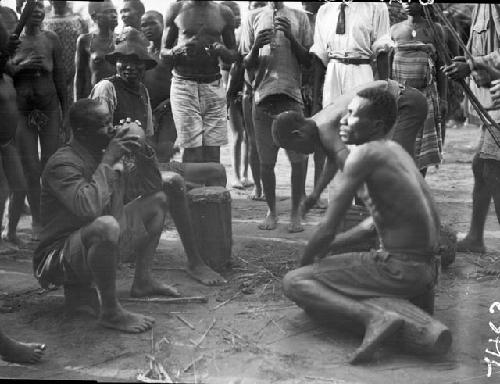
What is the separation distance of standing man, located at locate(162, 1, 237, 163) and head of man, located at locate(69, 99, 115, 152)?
1.18 metres

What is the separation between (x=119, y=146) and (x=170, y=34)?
4.87 feet

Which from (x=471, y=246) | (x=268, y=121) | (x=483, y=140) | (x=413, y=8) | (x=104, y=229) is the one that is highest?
(x=413, y=8)

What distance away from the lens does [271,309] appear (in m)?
4.22

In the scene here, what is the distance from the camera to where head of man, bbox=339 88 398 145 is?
3758mm

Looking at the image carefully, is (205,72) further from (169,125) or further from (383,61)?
(383,61)

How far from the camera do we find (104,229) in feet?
12.4

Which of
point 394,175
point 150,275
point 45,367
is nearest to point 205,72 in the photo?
point 150,275

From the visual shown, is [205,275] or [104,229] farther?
[205,275]

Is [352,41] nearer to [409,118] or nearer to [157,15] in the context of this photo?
[409,118]

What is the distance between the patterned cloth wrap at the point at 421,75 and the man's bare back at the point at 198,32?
4.03 ft

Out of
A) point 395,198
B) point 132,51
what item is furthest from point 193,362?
point 132,51

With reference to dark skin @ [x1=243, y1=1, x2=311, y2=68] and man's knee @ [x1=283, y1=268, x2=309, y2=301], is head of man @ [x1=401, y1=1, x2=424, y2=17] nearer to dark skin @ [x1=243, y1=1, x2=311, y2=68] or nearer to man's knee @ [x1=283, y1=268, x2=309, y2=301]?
dark skin @ [x1=243, y1=1, x2=311, y2=68]

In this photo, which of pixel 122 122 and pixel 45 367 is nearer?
pixel 45 367

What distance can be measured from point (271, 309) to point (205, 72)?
6.34 ft
